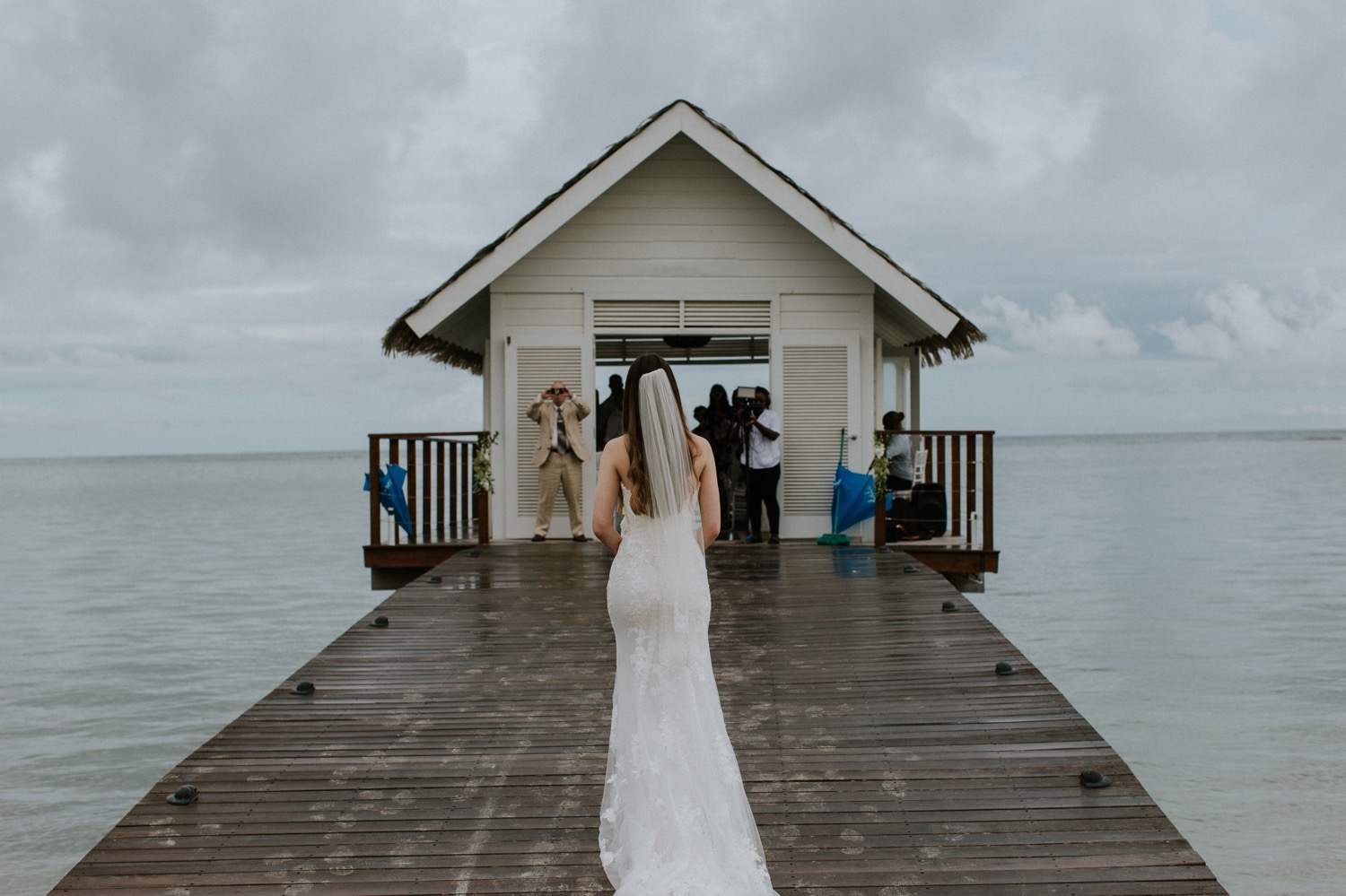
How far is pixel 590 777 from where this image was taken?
569 centimetres

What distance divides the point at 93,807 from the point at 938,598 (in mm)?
8527

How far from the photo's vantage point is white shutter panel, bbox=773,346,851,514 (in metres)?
14.0

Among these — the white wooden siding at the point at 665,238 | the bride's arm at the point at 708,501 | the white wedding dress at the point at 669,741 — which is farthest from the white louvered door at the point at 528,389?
the white wedding dress at the point at 669,741

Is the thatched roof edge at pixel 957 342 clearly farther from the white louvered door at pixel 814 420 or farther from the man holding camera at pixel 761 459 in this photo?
the man holding camera at pixel 761 459

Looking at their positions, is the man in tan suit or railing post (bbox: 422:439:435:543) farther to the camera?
railing post (bbox: 422:439:435:543)

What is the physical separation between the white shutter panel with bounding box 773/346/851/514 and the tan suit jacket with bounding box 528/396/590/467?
7.22 feet

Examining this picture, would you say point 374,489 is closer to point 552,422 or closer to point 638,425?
point 552,422

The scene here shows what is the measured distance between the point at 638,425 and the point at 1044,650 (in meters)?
18.3

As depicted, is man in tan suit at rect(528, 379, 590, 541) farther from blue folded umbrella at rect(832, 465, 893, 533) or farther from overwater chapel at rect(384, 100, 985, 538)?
blue folded umbrella at rect(832, 465, 893, 533)

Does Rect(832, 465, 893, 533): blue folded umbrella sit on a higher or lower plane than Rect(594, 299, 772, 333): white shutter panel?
lower

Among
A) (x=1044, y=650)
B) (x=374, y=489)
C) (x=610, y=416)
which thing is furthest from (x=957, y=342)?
(x=1044, y=650)

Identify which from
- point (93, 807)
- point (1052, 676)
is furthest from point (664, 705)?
point (1052, 676)

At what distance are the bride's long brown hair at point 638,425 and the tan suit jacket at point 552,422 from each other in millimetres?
8555

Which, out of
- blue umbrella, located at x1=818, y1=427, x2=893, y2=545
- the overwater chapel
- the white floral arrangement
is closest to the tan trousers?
the overwater chapel
